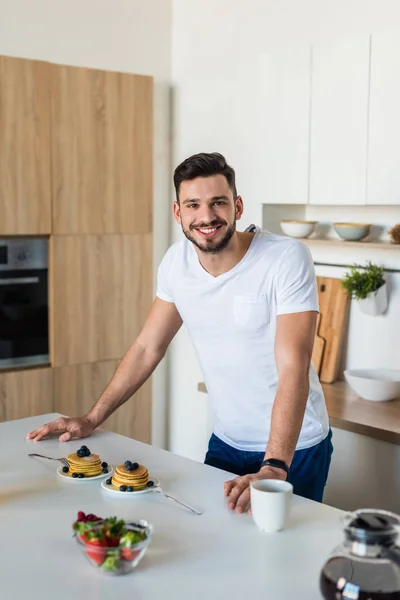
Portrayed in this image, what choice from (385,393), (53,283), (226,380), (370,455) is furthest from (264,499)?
(53,283)

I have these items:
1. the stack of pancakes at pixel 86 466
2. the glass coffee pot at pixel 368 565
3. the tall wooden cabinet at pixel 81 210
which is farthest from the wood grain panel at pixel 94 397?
the glass coffee pot at pixel 368 565

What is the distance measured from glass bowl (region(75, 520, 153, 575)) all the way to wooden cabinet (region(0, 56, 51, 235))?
8.26 ft

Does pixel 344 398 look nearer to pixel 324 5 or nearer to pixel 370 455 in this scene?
pixel 370 455

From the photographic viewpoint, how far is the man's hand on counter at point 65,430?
7.70ft

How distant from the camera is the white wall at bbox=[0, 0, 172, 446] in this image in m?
3.95

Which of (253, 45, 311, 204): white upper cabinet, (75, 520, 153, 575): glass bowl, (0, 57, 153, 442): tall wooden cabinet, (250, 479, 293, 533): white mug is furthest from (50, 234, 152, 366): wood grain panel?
(75, 520, 153, 575): glass bowl

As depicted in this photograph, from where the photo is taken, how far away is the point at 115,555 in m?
1.49

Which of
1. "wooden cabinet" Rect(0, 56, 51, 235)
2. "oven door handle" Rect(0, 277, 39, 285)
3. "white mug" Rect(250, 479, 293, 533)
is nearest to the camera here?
"white mug" Rect(250, 479, 293, 533)

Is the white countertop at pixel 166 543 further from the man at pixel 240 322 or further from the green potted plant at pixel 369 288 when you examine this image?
the green potted plant at pixel 369 288

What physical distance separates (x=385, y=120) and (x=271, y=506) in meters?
2.06

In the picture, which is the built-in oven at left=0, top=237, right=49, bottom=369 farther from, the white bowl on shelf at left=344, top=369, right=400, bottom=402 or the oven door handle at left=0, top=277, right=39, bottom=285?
the white bowl on shelf at left=344, top=369, right=400, bottom=402

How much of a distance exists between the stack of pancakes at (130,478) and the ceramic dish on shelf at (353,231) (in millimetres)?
1933

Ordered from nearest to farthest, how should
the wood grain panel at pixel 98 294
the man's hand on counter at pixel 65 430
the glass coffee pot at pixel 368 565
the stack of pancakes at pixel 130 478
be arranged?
the glass coffee pot at pixel 368 565 → the stack of pancakes at pixel 130 478 → the man's hand on counter at pixel 65 430 → the wood grain panel at pixel 98 294

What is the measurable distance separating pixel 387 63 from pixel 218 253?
4.56 ft
